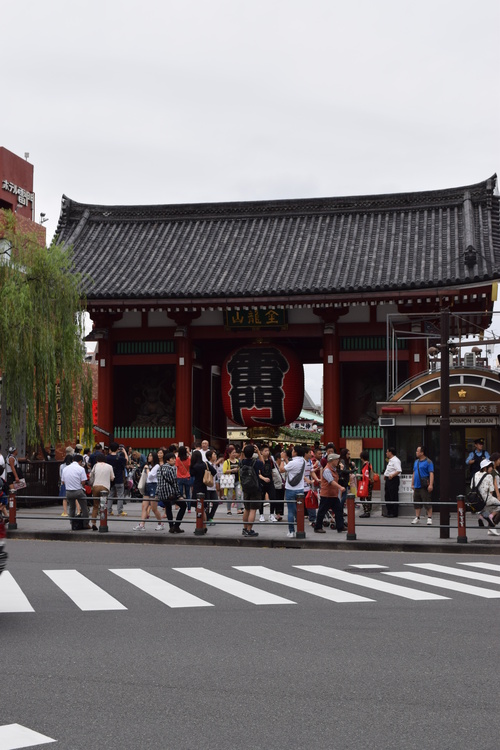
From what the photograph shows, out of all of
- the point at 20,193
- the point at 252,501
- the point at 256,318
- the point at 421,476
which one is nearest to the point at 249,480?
the point at 252,501

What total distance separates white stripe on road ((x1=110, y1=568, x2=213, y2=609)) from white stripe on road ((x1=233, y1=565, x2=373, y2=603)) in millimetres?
1569

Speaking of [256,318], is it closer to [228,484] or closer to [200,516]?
[228,484]

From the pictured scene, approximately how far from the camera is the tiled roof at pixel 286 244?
3156 centimetres

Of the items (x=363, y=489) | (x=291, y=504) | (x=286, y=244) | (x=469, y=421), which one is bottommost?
(x=291, y=504)

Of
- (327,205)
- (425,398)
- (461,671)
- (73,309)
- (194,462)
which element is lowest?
(461,671)

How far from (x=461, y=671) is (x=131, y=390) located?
27908 mm

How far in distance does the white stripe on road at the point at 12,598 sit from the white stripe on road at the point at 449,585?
5528mm

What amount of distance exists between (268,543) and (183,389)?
1458 cm

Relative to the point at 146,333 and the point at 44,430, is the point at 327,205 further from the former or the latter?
the point at 44,430

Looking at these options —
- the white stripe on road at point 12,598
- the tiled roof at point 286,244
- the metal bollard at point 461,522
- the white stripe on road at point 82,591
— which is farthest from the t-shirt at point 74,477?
the tiled roof at point 286,244

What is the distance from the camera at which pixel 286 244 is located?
35781mm

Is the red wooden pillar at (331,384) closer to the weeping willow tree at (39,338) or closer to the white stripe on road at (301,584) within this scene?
the weeping willow tree at (39,338)

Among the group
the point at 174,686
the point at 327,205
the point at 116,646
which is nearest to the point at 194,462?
the point at 116,646

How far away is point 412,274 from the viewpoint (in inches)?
1232
